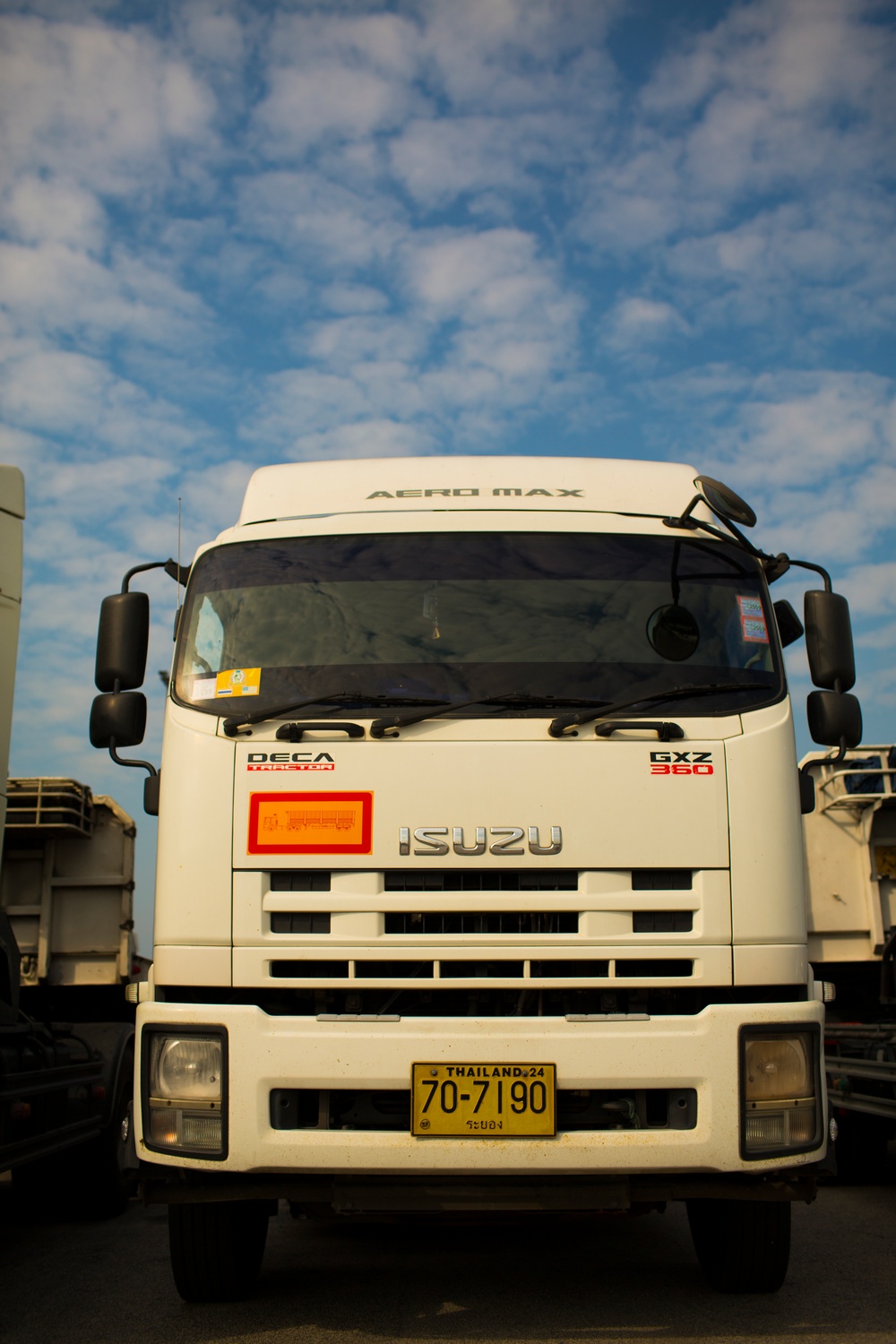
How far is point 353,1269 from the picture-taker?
503 cm

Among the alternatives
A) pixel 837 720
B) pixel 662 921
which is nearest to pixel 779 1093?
pixel 662 921

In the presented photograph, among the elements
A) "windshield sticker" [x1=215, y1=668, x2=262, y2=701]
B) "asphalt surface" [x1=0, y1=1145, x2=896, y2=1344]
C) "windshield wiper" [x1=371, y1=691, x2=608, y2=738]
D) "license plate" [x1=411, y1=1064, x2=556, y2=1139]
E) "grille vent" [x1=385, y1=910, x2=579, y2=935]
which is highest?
"windshield sticker" [x1=215, y1=668, x2=262, y2=701]

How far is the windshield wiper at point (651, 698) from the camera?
13.1 ft

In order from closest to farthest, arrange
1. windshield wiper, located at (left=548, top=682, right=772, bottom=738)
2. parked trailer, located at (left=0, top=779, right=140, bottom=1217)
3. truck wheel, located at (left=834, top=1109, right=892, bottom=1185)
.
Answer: windshield wiper, located at (left=548, top=682, right=772, bottom=738), parked trailer, located at (left=0, top=779, right=140, bottom=1217), truck wheel, located at (left=834, top=1109, right=892, bottom=1185)

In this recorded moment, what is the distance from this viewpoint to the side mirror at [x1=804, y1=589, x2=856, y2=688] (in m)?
4.57

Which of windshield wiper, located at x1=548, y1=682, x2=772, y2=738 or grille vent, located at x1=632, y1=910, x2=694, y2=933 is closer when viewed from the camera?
grille vent, located at x1=632, y1=910, x2=694, y2=933

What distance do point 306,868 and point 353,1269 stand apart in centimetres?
218

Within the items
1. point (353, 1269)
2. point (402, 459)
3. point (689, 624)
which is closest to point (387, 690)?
point (689, 624)

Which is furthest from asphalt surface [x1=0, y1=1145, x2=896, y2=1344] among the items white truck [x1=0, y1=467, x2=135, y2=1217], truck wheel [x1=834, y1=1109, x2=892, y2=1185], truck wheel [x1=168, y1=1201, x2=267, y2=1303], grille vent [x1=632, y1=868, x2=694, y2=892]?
grille vent [x1=632, y1=868, x2=694, y2=892]

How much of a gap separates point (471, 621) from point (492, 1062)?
1.52 metres

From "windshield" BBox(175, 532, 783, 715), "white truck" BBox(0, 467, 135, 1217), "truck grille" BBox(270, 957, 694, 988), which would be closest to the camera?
"truck grille" BBox(270, 957, 694, 988)

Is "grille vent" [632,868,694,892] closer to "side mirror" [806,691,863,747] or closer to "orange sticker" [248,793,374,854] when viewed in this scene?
"orange sticker" [248,793,374,854]

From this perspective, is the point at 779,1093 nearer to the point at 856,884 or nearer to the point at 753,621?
the point at 753,621

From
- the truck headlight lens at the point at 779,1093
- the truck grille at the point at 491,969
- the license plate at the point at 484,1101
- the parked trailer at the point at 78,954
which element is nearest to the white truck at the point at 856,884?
the truck headlight lens at the point at 779,1093
